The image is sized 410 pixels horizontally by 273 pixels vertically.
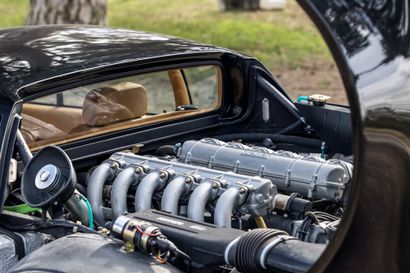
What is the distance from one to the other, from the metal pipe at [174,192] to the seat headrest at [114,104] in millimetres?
903

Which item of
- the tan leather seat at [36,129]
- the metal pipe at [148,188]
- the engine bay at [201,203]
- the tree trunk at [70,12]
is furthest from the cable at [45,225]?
the tree trunk at [70,12]

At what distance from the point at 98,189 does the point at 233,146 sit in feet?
2.53

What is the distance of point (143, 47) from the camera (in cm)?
447

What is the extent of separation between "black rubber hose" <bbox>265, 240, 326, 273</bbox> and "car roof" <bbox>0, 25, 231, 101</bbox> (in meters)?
1.48

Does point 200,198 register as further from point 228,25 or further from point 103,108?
point 228,25

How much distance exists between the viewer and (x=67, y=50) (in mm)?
4188

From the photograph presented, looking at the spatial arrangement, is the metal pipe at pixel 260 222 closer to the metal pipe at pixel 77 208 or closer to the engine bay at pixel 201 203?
the engine bay at pixel 201 203

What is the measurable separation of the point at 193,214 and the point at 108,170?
60cm

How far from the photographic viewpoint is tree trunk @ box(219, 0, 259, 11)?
16625 millimetres

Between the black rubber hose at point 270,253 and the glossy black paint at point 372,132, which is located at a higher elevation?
the glossy black paint at point 372,132

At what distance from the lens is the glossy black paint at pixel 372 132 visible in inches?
97.6

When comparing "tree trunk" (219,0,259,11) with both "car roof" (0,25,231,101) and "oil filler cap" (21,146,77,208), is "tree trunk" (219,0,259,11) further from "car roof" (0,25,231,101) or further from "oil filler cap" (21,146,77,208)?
"oil filler cap" (21,146,77,208)

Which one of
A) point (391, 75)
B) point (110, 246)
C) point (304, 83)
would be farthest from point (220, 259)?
point (304, 83)

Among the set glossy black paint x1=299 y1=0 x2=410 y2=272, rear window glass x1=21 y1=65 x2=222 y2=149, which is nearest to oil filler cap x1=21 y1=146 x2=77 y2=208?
rear window glass x1=21 y1=65 x2=222 y2=149
